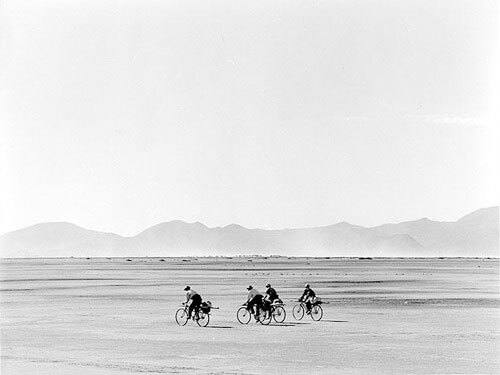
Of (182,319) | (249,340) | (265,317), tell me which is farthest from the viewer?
(182,319)

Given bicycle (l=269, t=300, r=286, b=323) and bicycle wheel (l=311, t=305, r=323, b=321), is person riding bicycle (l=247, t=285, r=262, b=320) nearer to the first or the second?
bicycle (l=269, t=300, r=286, b=323)

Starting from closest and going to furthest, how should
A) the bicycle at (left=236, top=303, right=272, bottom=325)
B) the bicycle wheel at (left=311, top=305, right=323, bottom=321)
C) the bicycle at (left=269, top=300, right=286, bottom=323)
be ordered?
the bicycle at (left=236, top=303, right=272, bottom=325) < the bicycle at (left=269, top=300, right=286, bottom=323) < the bicycle wheel at (left=311, top=305, right=323, bottom=321)

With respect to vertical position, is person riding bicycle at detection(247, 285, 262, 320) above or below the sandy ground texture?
above

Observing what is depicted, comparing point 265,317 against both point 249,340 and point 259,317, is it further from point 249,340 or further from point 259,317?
point 249,340

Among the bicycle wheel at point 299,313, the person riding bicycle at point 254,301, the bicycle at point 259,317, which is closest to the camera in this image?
the person riding bicycle at point 254,301

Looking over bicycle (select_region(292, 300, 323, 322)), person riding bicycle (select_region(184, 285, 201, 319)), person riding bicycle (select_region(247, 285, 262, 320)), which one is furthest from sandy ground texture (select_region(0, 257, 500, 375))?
person riding bicycle (select_region(184, 285, 201, 319))

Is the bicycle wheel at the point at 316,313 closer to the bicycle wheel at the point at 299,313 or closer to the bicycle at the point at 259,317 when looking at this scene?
the bicycle wheel at the point at 299,313

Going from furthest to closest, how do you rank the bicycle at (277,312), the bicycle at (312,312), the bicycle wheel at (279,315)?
the bicycle at (312,312) → the bicycle wheel at (279,315) → the bicycle at (277,312)

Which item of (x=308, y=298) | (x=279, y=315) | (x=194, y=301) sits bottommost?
(x=279, y=315)

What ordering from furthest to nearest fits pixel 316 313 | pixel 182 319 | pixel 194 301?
1. pixel 316 313
2. pixel 182 319
3. pixel 194 301

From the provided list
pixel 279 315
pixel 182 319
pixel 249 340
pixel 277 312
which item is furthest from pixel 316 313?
pixel 249 340

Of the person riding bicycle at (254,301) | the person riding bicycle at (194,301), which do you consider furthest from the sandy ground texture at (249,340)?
the person riding bicycle at (194,301)

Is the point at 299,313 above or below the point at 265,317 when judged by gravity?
above

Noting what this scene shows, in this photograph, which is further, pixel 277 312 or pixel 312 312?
pixel 312 312
